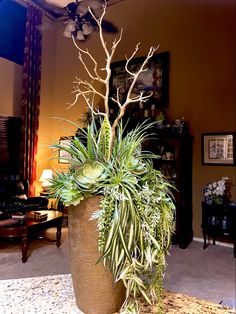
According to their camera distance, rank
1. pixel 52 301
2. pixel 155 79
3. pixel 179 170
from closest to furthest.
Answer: pixel 52 301
pixel 179 170
pixel 155 79

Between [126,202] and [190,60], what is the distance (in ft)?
12.5

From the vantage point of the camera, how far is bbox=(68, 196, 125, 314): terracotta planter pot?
123cm

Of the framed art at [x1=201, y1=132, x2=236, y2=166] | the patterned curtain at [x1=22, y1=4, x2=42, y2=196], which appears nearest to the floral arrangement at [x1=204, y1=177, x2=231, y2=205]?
the framed art at [x1=201, y1=132, x2=236, y2=166]

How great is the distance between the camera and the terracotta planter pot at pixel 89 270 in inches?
48.5

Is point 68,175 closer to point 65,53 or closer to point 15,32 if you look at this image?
point 65,53

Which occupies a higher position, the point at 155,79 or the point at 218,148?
the point at 155,79

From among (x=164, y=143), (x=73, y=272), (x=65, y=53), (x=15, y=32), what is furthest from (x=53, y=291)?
(x=15, y=32)

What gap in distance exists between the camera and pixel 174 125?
13.8 ft

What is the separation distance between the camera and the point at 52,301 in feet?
4.54

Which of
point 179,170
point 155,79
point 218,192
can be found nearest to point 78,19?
point 155,79

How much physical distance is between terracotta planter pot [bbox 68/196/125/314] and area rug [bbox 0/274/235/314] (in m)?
0.11

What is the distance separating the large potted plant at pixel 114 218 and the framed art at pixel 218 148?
3.10 metres

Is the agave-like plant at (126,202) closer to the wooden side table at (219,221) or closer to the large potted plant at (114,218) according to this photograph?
the large potted plant at (114,218)

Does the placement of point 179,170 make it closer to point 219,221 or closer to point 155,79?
point 219,221
